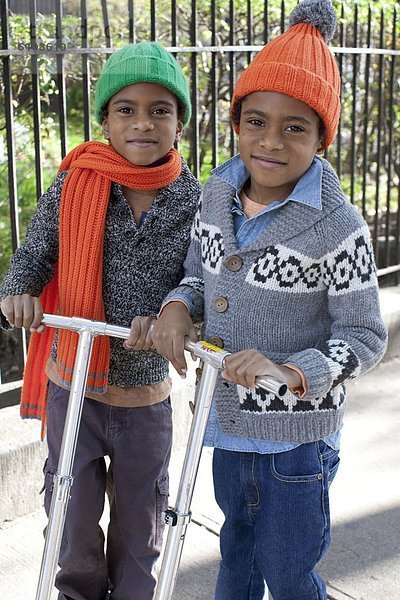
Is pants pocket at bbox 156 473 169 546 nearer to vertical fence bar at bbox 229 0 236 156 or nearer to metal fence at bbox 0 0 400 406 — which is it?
metal fence at bbox 0 0 400 406

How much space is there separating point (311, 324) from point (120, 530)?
96 centimetres

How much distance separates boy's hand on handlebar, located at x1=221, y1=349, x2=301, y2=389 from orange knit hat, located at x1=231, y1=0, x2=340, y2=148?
63cm

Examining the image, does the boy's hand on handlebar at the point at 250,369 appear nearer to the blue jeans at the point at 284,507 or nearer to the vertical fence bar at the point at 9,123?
the blue jeans at the point at 284,507

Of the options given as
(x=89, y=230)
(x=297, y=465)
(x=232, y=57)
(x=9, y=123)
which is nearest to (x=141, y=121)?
(x=89, y=230)

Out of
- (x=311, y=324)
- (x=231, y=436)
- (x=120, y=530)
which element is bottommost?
(x=120, y=530)

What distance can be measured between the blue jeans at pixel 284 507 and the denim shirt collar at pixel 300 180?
1.94ft

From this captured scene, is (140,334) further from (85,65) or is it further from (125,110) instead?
(85,65)

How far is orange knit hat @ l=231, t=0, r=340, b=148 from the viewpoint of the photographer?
201cm

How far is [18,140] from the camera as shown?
469cm

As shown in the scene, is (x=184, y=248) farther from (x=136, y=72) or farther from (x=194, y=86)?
(x=194, y=86)

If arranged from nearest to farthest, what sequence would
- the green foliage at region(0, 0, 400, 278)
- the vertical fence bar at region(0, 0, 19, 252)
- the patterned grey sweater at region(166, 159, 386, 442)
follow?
1. the patterned grey sweater at region(166, 159, 386, 442)
2. the vertical fence bar at region(0, 0, 19, 252)
3. the green foliage at region(0, 0, 400, 278)

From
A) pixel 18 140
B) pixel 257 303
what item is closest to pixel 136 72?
pixel 257 303

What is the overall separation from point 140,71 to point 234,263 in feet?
2.05

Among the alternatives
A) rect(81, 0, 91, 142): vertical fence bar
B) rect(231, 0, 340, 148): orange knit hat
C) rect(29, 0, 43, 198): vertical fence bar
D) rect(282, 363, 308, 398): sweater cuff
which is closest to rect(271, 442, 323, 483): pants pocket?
rect(282, 363, 308, 398): sweater cuff
